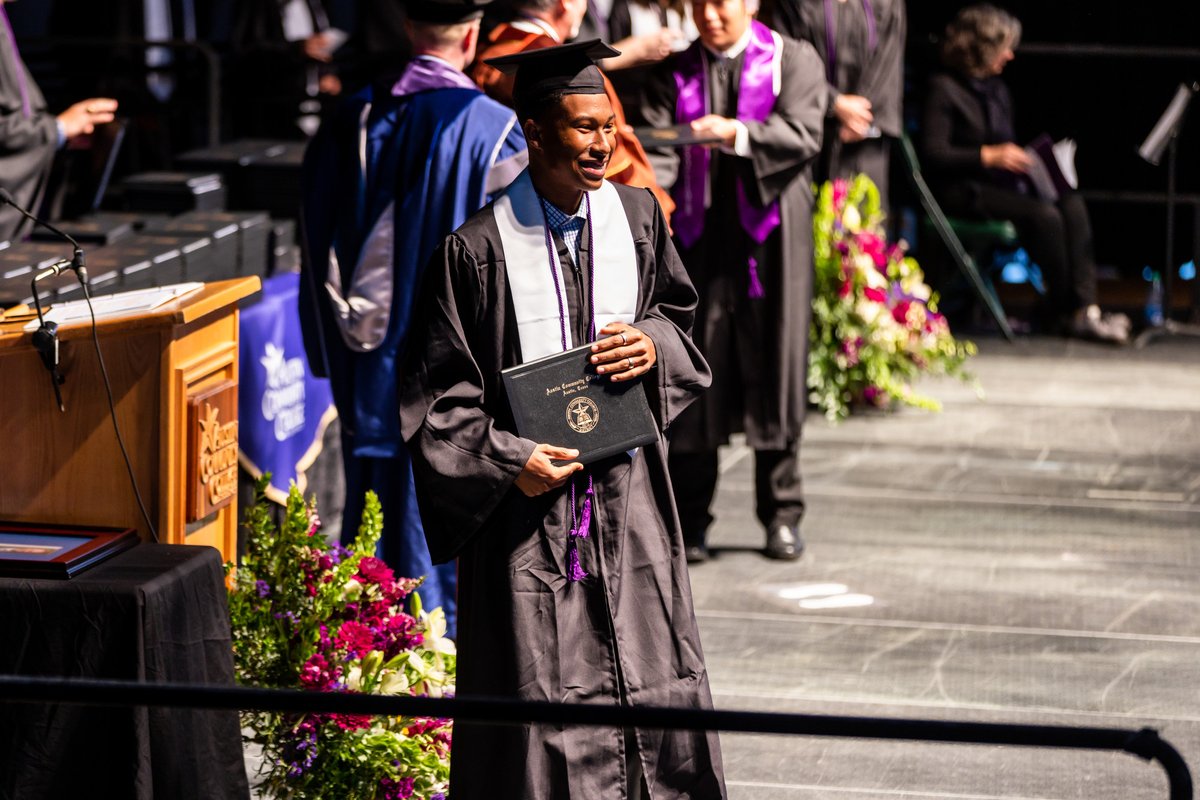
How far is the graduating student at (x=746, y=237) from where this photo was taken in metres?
5.60

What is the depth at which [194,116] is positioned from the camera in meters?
11.8

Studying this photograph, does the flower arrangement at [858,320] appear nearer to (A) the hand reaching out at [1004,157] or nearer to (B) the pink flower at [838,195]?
(B) the pink flower at [838,195]

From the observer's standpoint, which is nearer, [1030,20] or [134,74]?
[134,74]

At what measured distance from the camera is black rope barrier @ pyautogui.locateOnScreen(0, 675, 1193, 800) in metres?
2.17

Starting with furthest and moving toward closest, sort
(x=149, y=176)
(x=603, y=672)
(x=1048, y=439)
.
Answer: (x=1048, y=439) → (x=149, y=176) → (x=603, y=672)

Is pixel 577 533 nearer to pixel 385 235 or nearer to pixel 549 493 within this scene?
pixel 549 493

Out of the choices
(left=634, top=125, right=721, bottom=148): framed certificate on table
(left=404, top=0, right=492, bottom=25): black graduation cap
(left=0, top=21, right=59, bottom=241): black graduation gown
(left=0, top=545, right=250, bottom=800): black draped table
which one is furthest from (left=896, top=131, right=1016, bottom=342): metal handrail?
(left=0, top=545, right=250, bottom=800): black draped table

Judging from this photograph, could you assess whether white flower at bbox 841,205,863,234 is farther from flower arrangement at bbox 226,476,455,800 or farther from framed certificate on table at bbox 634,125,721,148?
flower arrangement at bbox 226,476,455,800

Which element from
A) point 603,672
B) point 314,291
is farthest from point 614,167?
point 603,672

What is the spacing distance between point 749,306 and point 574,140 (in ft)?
9.29

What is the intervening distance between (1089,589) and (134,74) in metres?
7.23

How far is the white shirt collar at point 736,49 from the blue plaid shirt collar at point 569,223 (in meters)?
2.53

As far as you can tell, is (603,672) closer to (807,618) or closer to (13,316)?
(13,316)

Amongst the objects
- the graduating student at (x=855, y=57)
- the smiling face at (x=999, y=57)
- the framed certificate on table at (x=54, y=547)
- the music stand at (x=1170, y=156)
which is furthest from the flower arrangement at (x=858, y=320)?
the framed certificate on table at (x=54, y=547)
